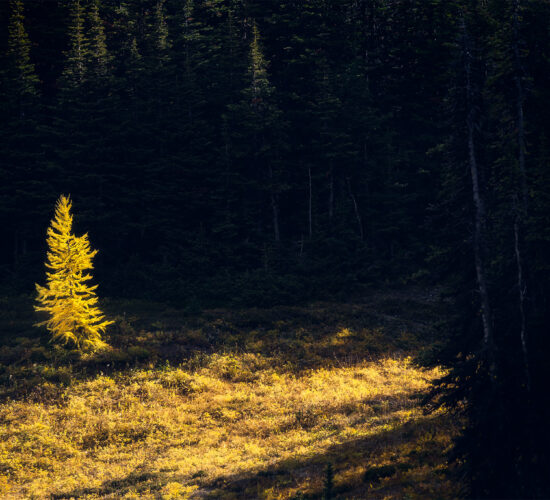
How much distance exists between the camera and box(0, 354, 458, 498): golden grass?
54.2 feet

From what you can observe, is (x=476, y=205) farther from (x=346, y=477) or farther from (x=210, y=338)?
(x=210, y=338)

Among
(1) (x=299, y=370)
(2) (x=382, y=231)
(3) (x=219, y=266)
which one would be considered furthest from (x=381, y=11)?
(1) (x=299, y=370)

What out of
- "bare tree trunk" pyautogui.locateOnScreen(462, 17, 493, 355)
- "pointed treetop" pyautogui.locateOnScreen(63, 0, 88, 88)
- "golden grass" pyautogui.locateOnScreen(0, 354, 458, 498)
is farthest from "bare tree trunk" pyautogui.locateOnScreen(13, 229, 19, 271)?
"bare tree trunk" pyautogui.locateOnScreen(462, 17, 493, 355)

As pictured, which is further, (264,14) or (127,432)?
(264,14)

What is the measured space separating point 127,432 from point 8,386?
26.6 ft

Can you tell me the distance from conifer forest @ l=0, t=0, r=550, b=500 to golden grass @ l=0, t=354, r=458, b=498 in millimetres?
131

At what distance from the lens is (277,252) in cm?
4212

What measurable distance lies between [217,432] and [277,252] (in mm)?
21937

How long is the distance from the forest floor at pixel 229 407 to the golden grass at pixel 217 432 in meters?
0.07

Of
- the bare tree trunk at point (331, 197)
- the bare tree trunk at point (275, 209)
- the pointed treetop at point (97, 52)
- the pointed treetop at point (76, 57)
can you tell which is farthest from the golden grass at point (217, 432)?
the pointed treetop at point (97, 52)

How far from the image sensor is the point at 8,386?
25906 millimetres

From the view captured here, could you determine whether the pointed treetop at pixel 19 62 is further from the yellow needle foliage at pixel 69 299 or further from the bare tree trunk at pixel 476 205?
the bare tree trunk at pixel 476 205

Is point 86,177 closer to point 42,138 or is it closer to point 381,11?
point 42,138

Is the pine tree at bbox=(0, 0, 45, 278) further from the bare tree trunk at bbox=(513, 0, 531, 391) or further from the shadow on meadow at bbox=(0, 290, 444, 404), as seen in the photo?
the bare tree trunk at bbox=(513, 0, 531, 391)
